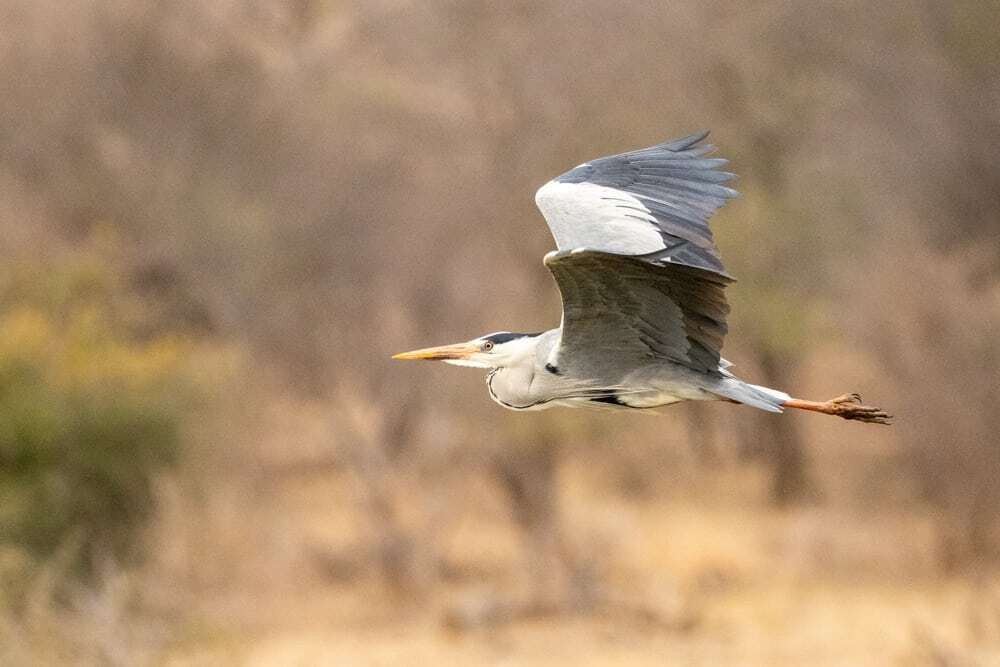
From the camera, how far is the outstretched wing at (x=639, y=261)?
6.85 meters

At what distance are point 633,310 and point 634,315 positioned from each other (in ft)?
0.12

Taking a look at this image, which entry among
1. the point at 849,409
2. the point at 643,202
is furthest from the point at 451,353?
the point at 849,409

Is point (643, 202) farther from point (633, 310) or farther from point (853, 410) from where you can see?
point (853, 410)

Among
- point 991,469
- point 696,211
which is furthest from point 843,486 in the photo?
point 696,211

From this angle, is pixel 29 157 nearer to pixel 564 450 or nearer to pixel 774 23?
pixel 564 450

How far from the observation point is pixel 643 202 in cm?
807

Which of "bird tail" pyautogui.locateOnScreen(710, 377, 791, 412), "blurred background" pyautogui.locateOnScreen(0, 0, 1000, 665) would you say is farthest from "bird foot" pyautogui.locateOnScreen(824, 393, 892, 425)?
"blurred background" pyautogui.locateOnScreen(0, 0, 1000, 665)

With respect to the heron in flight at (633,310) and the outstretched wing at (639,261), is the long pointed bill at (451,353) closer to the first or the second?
the heron in flight at (633,310)

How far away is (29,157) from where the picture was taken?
2312 cm

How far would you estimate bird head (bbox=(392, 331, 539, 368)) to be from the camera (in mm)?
7918

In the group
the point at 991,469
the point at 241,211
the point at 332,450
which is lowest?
the point at 991,469

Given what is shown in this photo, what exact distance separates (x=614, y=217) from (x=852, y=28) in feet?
56.2

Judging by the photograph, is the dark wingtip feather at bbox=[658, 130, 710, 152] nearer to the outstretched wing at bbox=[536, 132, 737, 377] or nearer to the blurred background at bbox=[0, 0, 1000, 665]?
the outstretched wing at bbox=[536, 132, 737, 377]

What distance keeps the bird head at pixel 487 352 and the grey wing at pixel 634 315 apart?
0.40m
